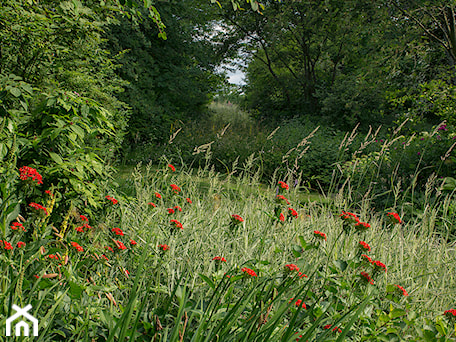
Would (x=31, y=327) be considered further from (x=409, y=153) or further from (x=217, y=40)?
(x=217, y=40)

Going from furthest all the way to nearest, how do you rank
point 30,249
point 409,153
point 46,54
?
point 409,153 → point 46,54 → point 30,249

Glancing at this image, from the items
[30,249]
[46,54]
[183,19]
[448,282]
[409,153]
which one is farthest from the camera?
[183,19]

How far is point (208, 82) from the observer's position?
40.4ft

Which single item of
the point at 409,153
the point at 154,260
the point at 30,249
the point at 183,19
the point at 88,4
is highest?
the point at 183,19

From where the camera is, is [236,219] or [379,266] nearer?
[379,266]

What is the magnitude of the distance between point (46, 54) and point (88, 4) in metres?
1.25

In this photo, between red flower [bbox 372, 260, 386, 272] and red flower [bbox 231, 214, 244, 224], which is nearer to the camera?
red flower [bbox 372, 260, 386, 272]

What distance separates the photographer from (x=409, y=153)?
19.1 feet

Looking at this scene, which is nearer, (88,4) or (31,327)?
(31,327)

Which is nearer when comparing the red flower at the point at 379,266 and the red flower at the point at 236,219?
the red flower at the point at 379,266

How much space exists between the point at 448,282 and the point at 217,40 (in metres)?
12.4

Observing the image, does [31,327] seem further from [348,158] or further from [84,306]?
[348,158]

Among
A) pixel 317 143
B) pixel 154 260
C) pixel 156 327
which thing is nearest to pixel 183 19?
pixel 317 143

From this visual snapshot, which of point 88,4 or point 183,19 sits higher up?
point 183,19
